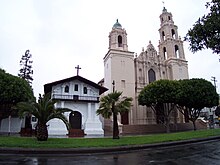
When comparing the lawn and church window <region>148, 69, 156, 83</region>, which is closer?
the lawn

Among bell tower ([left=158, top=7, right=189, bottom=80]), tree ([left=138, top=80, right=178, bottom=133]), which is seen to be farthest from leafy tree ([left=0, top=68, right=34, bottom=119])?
bell tower ([left=158, top=7, right=189, bottom=80])

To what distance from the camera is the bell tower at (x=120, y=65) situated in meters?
39.0

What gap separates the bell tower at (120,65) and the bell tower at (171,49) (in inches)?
393

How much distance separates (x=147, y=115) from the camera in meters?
39.2

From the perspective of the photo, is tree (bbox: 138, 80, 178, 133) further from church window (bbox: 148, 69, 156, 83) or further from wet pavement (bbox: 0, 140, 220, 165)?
wet pavement (bbox: 0, 140, 220, 165)

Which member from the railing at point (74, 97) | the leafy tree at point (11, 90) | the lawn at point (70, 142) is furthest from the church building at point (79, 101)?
the lawn at point (70, 142)

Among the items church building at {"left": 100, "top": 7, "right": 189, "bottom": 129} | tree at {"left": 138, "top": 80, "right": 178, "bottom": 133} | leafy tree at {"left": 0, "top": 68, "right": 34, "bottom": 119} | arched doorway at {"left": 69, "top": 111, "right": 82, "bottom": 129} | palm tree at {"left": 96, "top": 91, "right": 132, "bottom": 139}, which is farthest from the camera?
church building at {"left": 100, "top": 7, "right": 189, "bottom": 129}

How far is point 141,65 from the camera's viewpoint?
43688 millimetres

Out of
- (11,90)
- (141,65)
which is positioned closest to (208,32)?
(11,90)

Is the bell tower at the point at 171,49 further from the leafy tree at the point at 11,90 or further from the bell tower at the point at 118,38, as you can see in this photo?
the leafy tree at the point at 11,90

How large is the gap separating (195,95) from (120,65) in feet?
50.9

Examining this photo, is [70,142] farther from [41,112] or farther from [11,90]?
[11,90]

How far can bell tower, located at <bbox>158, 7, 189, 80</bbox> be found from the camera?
45.0 metres

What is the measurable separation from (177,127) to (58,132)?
2241 centimetres
